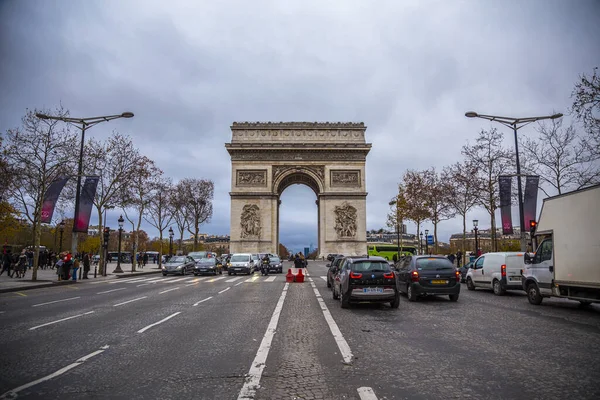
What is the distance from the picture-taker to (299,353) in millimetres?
6285

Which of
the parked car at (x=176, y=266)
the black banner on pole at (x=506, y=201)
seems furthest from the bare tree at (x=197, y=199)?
the black banner on pole at (x=506, y=201)

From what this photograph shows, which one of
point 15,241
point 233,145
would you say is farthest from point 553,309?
point 15,241

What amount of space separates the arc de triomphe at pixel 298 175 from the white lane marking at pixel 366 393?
162 ft

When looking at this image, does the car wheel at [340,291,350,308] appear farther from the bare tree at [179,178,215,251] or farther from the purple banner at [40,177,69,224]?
the bare tree at [179,178,215,251]

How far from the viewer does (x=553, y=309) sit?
463 inches

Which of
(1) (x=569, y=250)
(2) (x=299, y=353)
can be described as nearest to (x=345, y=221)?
(1) (x=569, y=250)

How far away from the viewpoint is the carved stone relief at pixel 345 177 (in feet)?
184

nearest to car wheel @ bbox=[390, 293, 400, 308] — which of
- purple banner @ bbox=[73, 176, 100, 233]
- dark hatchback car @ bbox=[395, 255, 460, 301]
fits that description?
dark hatchback car @ bbox=[395, 255, 460, 301]

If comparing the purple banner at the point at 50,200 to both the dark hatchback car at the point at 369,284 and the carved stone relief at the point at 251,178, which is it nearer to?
the dark hatchback car at the point at 369,284

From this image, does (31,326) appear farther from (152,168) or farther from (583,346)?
(152,168)

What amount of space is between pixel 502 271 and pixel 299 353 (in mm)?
12428

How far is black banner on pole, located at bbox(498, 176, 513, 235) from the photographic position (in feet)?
76.1

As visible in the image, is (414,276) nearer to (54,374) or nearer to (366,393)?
(366,393)

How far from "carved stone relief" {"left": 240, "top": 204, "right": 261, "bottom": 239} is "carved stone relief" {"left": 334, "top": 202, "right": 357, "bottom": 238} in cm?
1023
